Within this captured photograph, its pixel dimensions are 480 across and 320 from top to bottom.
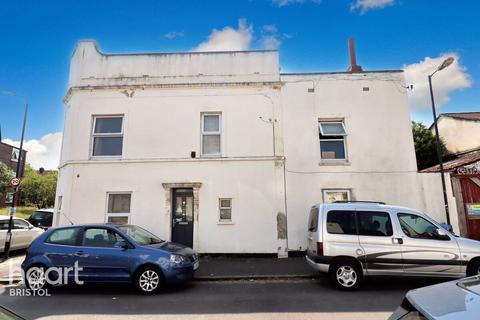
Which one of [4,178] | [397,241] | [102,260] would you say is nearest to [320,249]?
[397,241]

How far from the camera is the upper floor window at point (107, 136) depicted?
36.6 feet

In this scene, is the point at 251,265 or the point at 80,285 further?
the point at 251,265

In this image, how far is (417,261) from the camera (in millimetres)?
6547

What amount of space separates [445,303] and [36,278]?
8051 millimetres

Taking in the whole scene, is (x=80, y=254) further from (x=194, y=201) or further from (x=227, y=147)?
(x=227, y=147)

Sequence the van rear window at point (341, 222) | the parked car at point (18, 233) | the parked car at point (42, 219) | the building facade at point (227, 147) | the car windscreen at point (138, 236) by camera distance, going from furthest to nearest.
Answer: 1. the parked car at point (42, 219)
2. the parked car at point (18, 233)
3. the building facade at point (227, 147)
4. the car windscreen at point (138, 236)
5. the van rear window at point (341, 222)

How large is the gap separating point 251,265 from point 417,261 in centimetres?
452

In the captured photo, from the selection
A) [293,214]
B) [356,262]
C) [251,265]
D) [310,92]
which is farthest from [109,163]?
[356,262]

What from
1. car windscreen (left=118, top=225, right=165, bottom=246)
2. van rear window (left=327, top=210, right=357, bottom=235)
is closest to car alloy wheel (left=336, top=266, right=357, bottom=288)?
van rear window (left=327, top=210, right=357, bottom=235)

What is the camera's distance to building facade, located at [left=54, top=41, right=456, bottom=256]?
10359mm

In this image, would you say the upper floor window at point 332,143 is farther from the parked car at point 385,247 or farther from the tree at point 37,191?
the tree at point 37,191

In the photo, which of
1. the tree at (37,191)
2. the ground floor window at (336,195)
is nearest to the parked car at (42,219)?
the ground floor window at (336,195)

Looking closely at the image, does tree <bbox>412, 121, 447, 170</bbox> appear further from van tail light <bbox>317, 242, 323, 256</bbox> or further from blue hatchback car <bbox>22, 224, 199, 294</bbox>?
blue hatchback car <bbox>22, 224, 199, 294</bbox>

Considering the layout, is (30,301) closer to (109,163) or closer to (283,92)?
(109,163)
